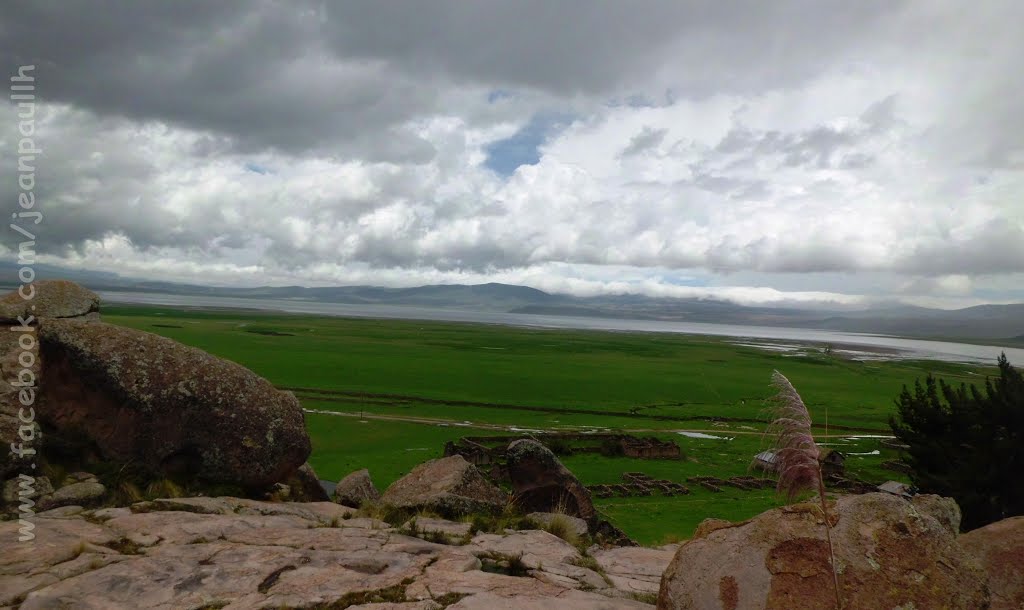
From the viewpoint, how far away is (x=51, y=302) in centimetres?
1730

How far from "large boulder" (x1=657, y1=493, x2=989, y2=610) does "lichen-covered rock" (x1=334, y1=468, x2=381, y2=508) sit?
11310mm

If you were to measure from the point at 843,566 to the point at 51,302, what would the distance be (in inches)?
852

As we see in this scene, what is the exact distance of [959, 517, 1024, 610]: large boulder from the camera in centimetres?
830

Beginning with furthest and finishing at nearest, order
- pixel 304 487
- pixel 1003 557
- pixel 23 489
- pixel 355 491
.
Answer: pixel 355 491 → pixel 304 487 → pixel 23 489 → pixel 1003 557

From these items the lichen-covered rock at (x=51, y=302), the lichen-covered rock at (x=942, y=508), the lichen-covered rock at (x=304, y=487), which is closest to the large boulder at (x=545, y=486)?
the lichen-covered rock at (x=304, y=487)

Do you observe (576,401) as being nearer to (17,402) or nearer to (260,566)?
(17,402)

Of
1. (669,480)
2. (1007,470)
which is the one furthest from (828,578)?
(669,480)

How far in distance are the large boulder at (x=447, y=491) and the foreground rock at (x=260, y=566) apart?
91.4 inches

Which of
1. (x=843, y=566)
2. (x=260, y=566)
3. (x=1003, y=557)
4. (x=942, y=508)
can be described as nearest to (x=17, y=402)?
(x=260, y=566)

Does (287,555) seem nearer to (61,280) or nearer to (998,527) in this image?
(998,527)

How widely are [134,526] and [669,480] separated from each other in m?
34.8

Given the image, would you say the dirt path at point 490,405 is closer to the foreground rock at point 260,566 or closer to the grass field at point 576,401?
the grass field at point 576,401

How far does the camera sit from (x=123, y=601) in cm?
734

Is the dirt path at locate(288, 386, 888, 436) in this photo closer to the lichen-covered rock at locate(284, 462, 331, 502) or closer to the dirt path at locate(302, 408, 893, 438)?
the dirt path at locate(302, 408, 893, 438)
